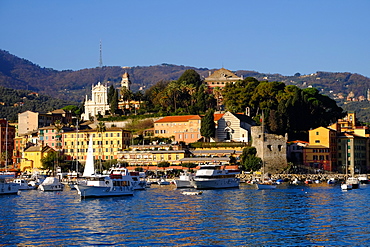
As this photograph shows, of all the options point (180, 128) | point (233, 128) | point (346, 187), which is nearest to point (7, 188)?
point (346, 187)

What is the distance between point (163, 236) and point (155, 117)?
279ft

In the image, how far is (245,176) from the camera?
321 feet

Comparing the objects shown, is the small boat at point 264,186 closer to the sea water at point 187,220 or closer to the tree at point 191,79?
the sea water at point 187,220

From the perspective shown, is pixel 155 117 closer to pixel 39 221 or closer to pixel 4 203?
pixel 4 203

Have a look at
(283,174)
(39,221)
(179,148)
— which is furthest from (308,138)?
(39,221)

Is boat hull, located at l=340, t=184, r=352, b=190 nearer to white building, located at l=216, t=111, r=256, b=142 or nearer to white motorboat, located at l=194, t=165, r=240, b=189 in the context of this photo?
white motorboat, located at l=194, t=165, r=240, b=189

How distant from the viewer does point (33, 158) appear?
115 m

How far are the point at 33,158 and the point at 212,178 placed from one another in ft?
162

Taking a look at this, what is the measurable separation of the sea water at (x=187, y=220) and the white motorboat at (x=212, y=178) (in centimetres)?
984

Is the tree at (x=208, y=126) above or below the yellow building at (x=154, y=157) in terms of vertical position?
above

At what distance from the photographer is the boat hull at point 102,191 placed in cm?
6300

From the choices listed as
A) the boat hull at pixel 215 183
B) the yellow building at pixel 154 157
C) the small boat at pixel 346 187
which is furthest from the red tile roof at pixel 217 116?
the small boat at pixel 346 187

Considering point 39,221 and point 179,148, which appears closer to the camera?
point 39,221

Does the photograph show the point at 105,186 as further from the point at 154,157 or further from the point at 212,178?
the point at 154,157
